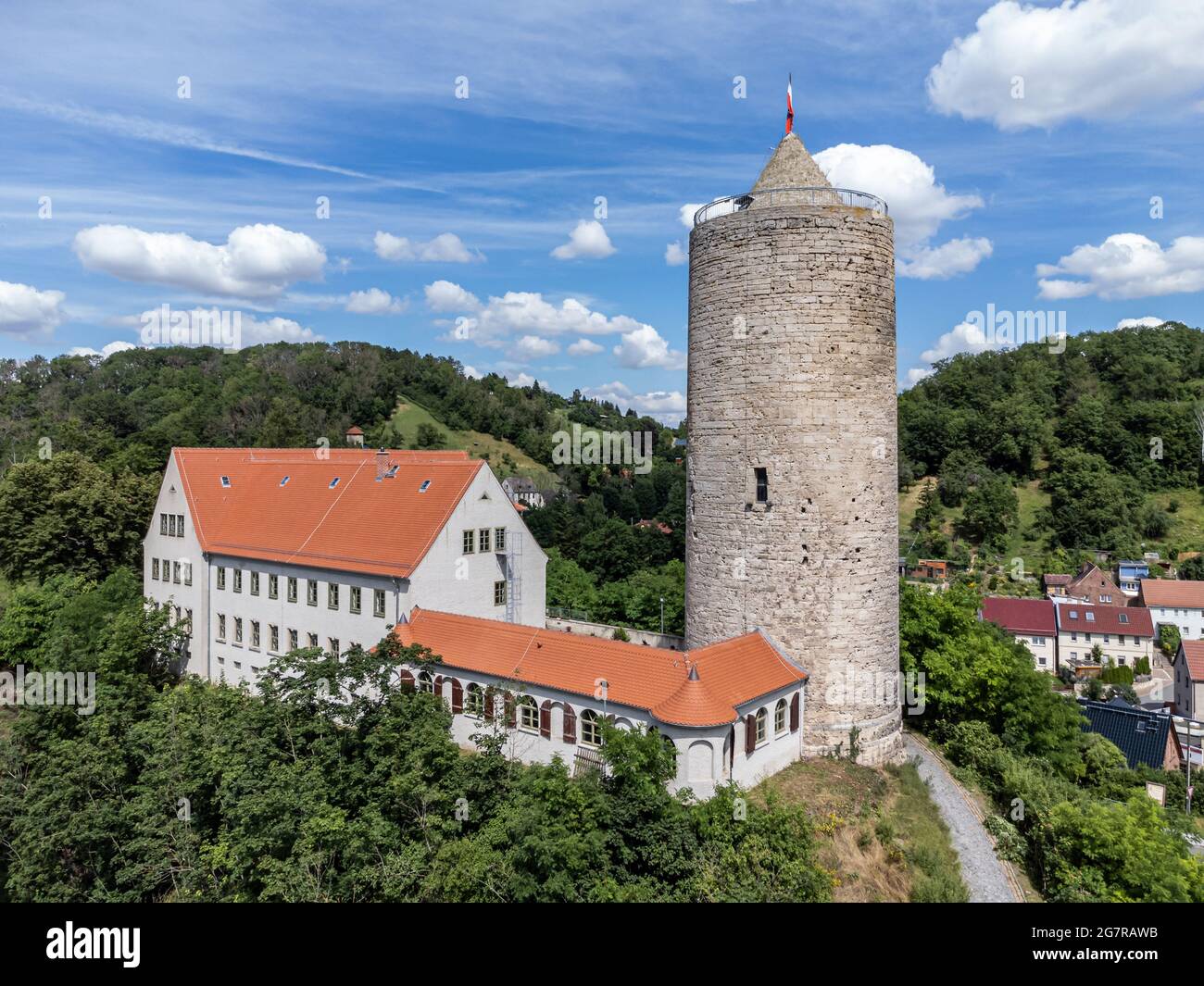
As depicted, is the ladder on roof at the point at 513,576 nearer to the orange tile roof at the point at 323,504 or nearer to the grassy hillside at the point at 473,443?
the orange tile roof at the point at 323,504

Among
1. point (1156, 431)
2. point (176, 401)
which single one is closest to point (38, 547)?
point (176, 401)

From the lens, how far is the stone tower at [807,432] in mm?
19953

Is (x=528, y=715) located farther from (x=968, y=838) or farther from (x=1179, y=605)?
(x=1179, y=605)

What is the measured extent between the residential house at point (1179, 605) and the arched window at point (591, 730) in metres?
78.1

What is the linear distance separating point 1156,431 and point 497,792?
406ft

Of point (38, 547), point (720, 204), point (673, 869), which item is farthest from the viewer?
point (38, 547)

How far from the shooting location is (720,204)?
21078 millimetres

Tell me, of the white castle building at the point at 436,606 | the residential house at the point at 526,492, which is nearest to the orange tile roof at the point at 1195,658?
the white castle building at the point at 436,606

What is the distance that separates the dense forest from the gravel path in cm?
7781

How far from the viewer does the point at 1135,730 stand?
143 ft
